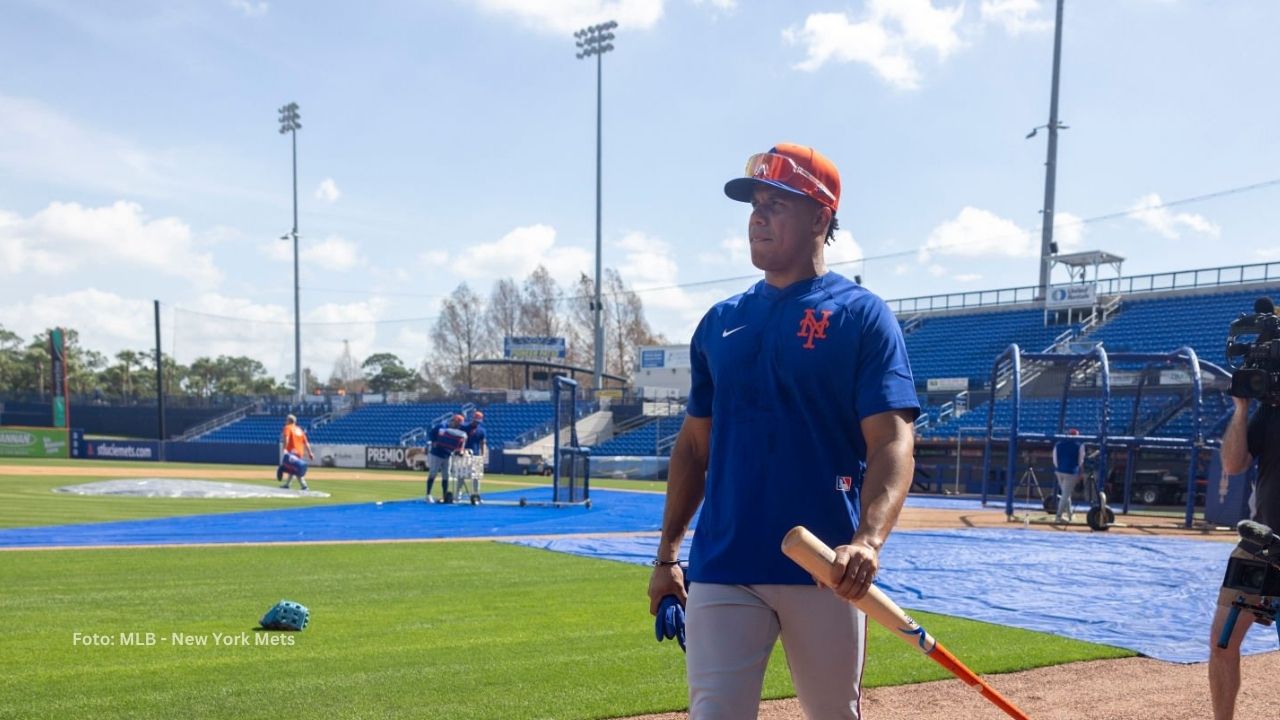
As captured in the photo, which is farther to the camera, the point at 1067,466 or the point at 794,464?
the point at 1067,466

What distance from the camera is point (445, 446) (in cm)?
2141

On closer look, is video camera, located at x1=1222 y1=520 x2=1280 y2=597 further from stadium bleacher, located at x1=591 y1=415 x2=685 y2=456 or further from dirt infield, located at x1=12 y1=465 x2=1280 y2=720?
stadium bleacher, located at x1=591 y1=415 x2=685 y2=456

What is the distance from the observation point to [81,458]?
1848 inches

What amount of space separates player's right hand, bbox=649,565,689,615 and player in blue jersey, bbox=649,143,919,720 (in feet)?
0.93

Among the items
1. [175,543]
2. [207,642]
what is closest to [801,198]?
[207,642]

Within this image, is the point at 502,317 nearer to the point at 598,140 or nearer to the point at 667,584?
the point at 598,140

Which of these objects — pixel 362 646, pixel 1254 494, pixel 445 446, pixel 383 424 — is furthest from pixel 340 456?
pixel 1254 494

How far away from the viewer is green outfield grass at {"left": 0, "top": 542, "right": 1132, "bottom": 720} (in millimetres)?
5523

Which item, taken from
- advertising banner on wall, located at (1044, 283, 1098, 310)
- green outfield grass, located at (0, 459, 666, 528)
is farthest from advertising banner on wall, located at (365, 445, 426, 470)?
advertising banner on wall, located at (1044, 283, 1098, 310)

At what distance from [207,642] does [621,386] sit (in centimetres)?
6533

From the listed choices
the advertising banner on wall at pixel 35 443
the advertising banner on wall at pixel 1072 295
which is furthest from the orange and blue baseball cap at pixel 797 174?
the advertising banner on wall at pixel 35 443

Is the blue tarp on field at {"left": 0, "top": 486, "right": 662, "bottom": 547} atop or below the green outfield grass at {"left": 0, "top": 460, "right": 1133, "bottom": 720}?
below

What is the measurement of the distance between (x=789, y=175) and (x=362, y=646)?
4894 mm

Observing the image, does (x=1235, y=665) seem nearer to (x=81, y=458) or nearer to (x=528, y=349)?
(x=81, y=458)
